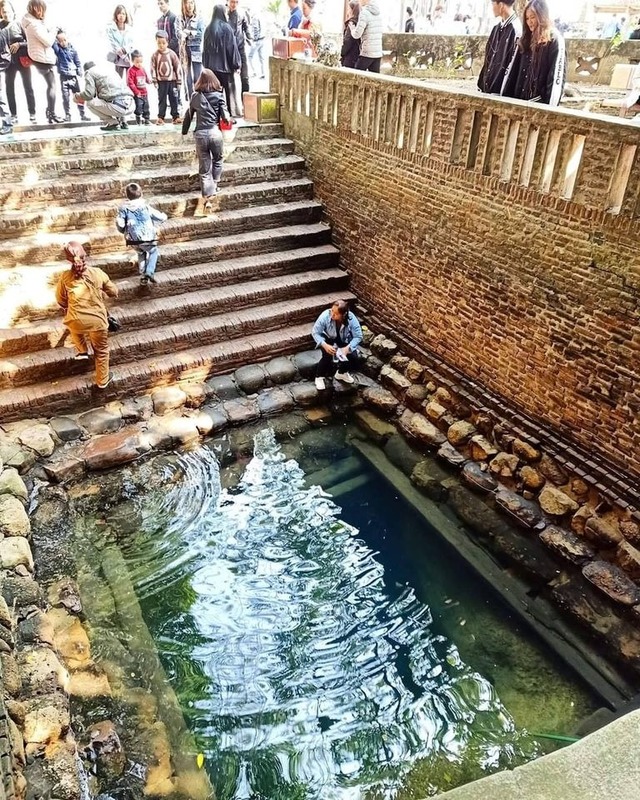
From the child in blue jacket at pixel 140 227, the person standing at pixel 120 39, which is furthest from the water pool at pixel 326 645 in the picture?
the person standing at pixel 120 39

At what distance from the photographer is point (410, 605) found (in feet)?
17.8

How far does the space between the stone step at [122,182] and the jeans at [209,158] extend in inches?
14.9

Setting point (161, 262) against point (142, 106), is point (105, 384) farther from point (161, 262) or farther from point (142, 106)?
point (142, 106)

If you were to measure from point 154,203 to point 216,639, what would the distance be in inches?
224

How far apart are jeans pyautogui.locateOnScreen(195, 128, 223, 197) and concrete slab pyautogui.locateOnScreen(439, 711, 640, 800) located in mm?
7915

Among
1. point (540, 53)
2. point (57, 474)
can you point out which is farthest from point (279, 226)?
point (57, 474)

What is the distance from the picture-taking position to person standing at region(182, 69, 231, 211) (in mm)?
8062

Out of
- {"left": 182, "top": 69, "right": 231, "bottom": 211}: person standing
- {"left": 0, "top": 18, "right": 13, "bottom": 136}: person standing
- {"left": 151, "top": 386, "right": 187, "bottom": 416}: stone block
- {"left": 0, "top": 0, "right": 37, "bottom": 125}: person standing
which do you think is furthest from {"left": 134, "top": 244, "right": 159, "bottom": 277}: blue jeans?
{"left": 0, "top": 0, "right": 37, "bottom": 125}: person standing

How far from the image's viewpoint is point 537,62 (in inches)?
247

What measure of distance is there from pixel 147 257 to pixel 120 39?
15.3 feet

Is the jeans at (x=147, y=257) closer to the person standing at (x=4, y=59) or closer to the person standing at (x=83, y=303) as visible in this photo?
the person standing at (x=83, y=303)

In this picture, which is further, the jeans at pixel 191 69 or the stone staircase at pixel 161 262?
the jeans at pixel 191 69

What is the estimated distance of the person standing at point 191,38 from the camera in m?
10.3

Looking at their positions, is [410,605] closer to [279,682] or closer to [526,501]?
[279,682]
